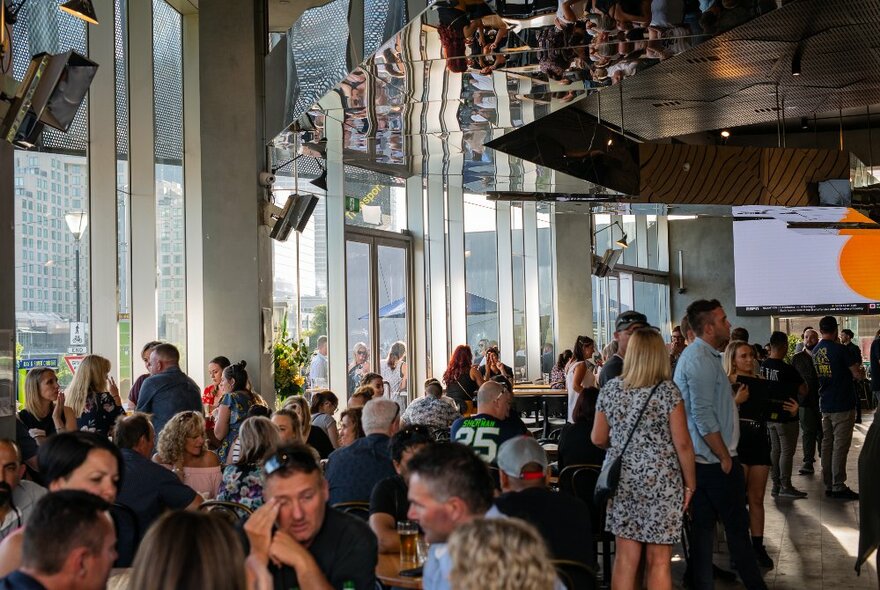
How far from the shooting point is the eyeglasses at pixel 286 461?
3.13m

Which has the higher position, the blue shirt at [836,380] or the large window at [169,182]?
the large window at [169,182]

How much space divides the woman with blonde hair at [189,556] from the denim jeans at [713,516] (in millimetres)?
3839

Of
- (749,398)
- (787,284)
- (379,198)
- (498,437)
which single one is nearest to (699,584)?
(498,437)

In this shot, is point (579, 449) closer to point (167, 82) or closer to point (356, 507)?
point (356, 507)

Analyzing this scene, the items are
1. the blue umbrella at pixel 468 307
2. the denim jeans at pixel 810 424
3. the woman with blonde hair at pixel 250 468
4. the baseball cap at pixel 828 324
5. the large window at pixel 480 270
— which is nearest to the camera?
the woman with blonde hair at pixel 250 468

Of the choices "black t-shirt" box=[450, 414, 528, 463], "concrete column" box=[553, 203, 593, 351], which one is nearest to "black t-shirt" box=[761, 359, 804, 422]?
"black t-shirt" box=[450, 414, 528, 463]

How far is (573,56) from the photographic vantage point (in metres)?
5.32

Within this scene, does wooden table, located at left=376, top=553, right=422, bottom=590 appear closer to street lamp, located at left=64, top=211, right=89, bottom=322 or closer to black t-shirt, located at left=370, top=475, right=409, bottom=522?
black t-shirt, located at left=370, top=475, right=409, bottom=522

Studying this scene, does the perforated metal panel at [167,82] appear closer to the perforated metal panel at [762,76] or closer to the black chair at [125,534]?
the perforated metal panel at [762,76]

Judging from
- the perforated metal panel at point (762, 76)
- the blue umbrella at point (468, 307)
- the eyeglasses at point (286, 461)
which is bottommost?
the eyeglasses at point (286, 461)

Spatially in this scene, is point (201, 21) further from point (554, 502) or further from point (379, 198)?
point (554, 502)

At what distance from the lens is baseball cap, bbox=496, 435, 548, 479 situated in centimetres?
383

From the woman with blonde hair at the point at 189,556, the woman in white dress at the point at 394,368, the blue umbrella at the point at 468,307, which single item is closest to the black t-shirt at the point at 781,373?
the blue umbrella at the point at 468,307

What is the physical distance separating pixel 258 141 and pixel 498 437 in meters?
5.21
